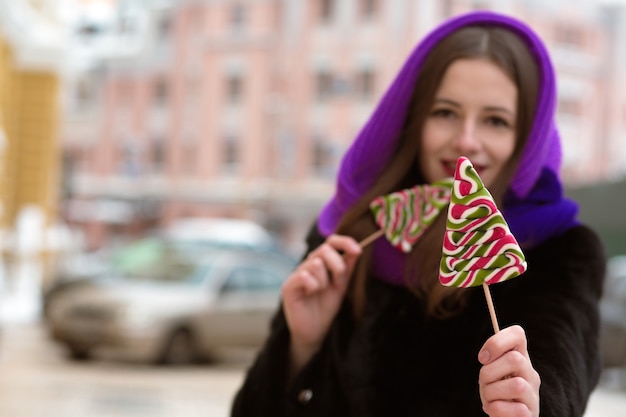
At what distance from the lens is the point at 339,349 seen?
2.10 metres

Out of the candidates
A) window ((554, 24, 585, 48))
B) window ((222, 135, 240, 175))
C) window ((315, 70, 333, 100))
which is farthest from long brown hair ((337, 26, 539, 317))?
window ((554, 24, 585, 48))

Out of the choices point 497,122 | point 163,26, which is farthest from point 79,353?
point 163,26

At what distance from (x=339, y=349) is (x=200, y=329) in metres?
9.83

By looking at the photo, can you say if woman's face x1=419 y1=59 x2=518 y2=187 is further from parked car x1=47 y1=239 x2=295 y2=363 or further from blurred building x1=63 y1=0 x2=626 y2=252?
blurred building x1=63 y1=0 x2=626 y2=252

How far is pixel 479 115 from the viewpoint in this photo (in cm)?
197

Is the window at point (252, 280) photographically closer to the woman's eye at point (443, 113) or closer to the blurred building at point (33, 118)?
the blurred building at point (33, 118)

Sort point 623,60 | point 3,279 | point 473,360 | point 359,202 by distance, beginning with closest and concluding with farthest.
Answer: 1. point 473,360
2. point 359,202
3. point 3,279
4. point 623,60

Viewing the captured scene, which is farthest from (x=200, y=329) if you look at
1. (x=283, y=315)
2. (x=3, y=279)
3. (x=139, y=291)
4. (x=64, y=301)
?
(x=283, y=315)

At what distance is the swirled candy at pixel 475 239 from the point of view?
163 centimetres

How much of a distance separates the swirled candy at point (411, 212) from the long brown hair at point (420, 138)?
0.02 meters

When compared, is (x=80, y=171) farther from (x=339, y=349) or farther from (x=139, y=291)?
(x=339, y=349)

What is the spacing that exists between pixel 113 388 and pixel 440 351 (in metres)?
8.40

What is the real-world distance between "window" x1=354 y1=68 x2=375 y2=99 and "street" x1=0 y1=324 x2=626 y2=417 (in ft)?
73.1

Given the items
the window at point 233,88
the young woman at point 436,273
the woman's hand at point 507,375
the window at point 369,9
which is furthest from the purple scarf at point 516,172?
the window at point 233,88
